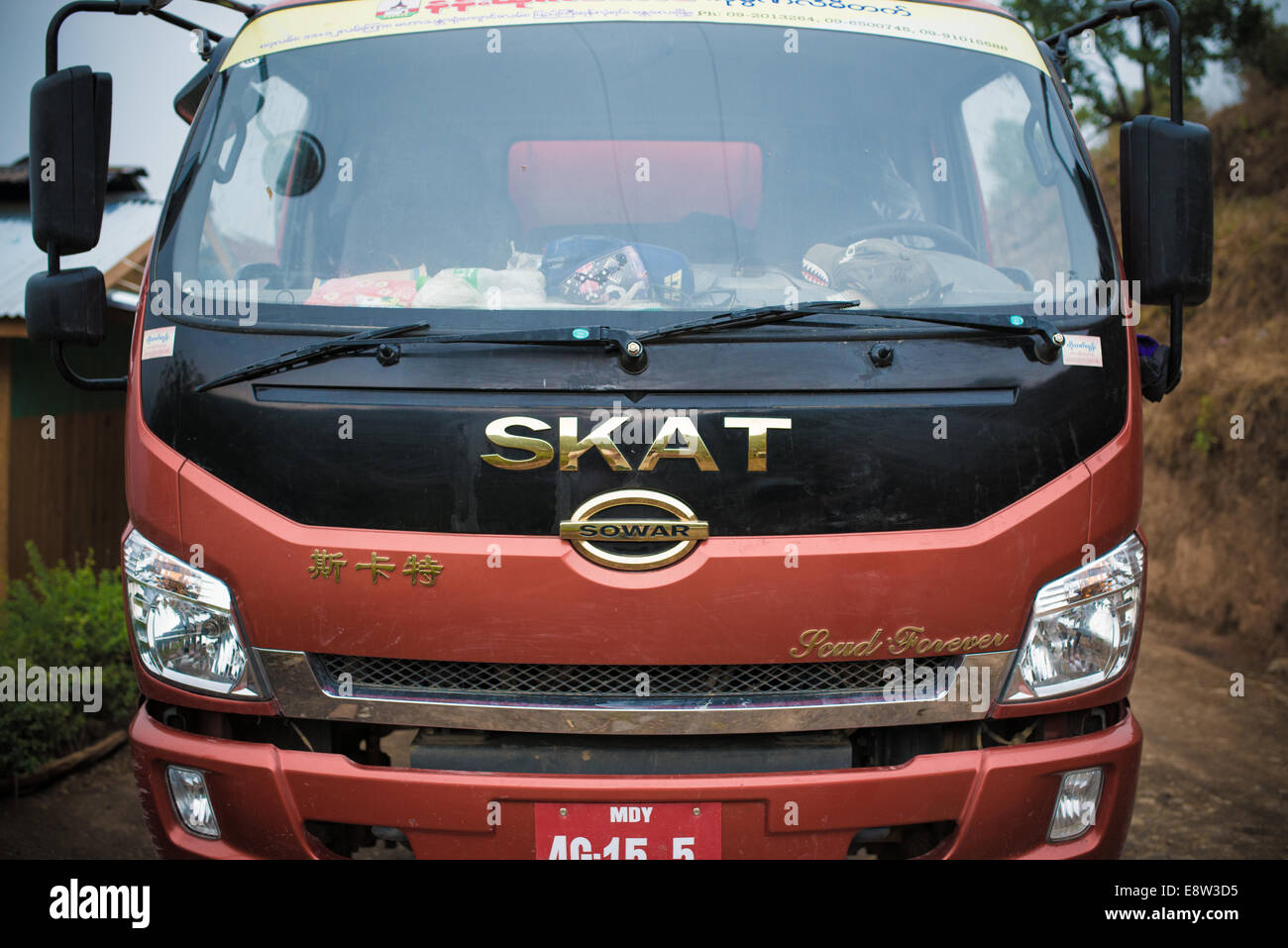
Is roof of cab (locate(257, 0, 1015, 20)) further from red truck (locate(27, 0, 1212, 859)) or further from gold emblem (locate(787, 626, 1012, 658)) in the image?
gold emblem (locate(787, 626, 1012, 658))

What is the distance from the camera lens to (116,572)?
21.2ft

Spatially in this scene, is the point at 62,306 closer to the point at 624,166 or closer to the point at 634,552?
the point at 624,166

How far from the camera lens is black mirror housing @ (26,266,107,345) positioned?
2.66 m

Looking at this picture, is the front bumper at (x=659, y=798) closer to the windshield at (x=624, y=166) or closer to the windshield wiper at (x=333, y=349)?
the windshield wiper at (x=333, y=349)

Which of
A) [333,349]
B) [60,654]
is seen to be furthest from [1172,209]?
[60,654]

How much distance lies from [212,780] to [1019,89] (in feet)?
8.76

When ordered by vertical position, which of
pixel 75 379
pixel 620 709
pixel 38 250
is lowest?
pixel 620 709

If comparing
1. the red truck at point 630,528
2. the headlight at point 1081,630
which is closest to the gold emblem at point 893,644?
the red truck at point 630,528

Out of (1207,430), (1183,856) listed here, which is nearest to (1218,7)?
(1207,430)

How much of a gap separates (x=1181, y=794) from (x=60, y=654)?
17.9ft

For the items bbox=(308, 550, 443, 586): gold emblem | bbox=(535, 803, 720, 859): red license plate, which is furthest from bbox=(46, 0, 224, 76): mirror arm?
bbox=(535, 803, 720, 859): red license plate

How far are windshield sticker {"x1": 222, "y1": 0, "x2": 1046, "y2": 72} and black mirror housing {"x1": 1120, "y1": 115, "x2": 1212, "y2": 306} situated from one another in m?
0.45

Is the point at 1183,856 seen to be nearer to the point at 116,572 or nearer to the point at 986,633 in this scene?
the point at 986,633

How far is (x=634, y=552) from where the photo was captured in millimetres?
2250
